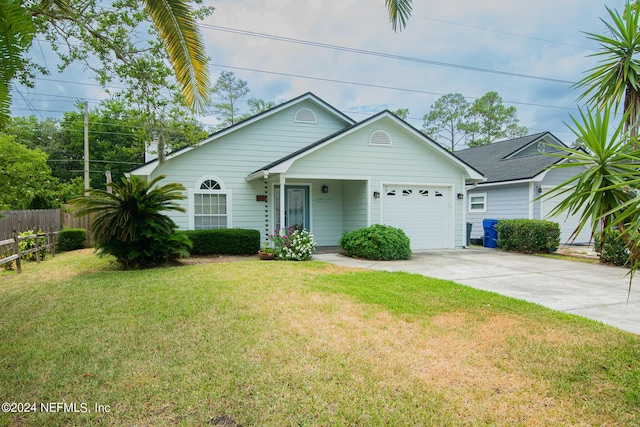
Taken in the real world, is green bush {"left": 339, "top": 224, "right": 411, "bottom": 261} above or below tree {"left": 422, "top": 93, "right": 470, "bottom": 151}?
below

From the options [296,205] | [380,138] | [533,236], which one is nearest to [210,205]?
[296,205]

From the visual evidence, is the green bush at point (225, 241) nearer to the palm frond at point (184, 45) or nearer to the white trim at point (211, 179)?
the white trim at point (211, 179)

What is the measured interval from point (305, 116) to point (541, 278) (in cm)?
938

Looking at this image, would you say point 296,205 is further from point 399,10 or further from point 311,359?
point 311,359

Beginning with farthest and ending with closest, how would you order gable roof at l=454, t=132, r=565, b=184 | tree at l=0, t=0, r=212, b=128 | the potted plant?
gable roof at l=454, t=132, r=565, b=184 → the potted plant → tree at l=0, t=0, r=212, b=128

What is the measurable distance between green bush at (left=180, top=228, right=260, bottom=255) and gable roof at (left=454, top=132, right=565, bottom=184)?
36.3 ft

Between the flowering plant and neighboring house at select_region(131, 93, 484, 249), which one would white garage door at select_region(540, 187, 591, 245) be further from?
the flowering plant

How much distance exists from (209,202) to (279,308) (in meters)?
7.98

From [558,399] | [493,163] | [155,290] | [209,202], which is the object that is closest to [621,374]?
[558,399]

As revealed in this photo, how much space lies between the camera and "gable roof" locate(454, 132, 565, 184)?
622 inches

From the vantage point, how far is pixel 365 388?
3.08 meters

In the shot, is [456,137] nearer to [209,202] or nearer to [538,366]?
[209,202]

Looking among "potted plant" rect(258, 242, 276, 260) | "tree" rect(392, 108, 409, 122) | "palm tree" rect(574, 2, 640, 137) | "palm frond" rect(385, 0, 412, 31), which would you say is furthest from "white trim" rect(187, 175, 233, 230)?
"tree" rect(392, 108, 409, 122)

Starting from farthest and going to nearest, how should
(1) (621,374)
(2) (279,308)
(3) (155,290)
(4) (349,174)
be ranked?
1. (4) (349,174)
2. (3) (155,290)
3. (2) (279,308)
4. (1) (621,374)
